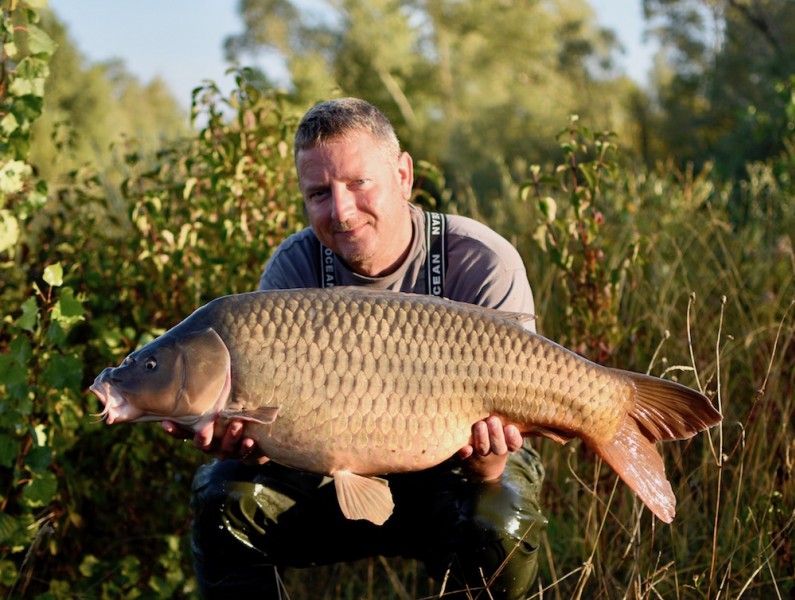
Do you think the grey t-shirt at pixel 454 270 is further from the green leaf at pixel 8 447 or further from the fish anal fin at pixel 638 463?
the green leaf at pixel 8 447

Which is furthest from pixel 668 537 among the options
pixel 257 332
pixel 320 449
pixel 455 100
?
pixel 455 100

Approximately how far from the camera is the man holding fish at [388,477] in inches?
71.2

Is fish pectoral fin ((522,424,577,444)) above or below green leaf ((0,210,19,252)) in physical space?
below

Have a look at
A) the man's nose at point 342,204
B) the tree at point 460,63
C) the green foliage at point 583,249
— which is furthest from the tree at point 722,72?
the man's nose at point 342,204

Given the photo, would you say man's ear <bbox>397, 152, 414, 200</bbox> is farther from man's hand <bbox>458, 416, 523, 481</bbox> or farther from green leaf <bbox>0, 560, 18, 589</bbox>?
green leaf <bbox>0, 560, 18, 589</bbox>

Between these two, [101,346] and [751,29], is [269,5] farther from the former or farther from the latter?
[101,346]

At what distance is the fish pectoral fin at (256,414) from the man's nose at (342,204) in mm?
511

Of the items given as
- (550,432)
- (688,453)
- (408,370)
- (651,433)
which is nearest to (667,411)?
(651,433)

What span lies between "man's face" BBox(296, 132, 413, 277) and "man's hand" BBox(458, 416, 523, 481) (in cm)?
50

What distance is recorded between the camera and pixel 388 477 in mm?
1959

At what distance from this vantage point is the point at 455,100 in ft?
60.2

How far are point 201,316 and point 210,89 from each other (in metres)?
1.15

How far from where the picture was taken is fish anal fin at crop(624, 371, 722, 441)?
1604 millimetres

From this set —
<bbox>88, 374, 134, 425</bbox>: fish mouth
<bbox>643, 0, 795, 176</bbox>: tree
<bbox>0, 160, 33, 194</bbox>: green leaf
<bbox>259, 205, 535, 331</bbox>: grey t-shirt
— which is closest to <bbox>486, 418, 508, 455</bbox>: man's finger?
<bbox>259, 205, 535, 331</bbox>: grey t-shirt
